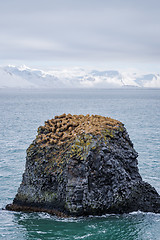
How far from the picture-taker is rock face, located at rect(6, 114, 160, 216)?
1828cm

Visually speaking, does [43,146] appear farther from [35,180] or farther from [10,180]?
[10,180]

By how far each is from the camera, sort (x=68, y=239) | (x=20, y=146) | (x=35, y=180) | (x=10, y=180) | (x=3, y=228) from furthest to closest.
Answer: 1. (x=20, y=146)
2. (x=10, y=180)
3. (x=35, y=180)
4. (x=3, y=228)
5. (x=68, y=239)

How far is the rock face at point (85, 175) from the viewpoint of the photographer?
18.3 metres

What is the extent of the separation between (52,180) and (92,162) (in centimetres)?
289

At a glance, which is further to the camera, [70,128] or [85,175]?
[70,128]

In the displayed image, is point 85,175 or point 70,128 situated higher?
point 70,128

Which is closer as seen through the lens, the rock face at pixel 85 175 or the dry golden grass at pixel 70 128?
the rock face at pixel 85 175

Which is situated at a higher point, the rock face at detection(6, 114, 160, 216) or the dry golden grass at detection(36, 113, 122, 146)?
the dry golden grass at detection(36, 113, 122, 146)

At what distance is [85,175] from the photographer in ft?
59.8

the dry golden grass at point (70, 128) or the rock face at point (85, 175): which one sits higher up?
the dry golden grass at point (70, 128)

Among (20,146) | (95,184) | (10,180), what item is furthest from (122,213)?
(20,146)

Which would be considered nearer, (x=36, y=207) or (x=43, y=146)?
(x=36, y=207)

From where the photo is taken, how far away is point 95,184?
18.4 metres

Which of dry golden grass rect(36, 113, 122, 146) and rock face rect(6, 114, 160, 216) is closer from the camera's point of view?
rock face rect(6, 114, 160, 216)
